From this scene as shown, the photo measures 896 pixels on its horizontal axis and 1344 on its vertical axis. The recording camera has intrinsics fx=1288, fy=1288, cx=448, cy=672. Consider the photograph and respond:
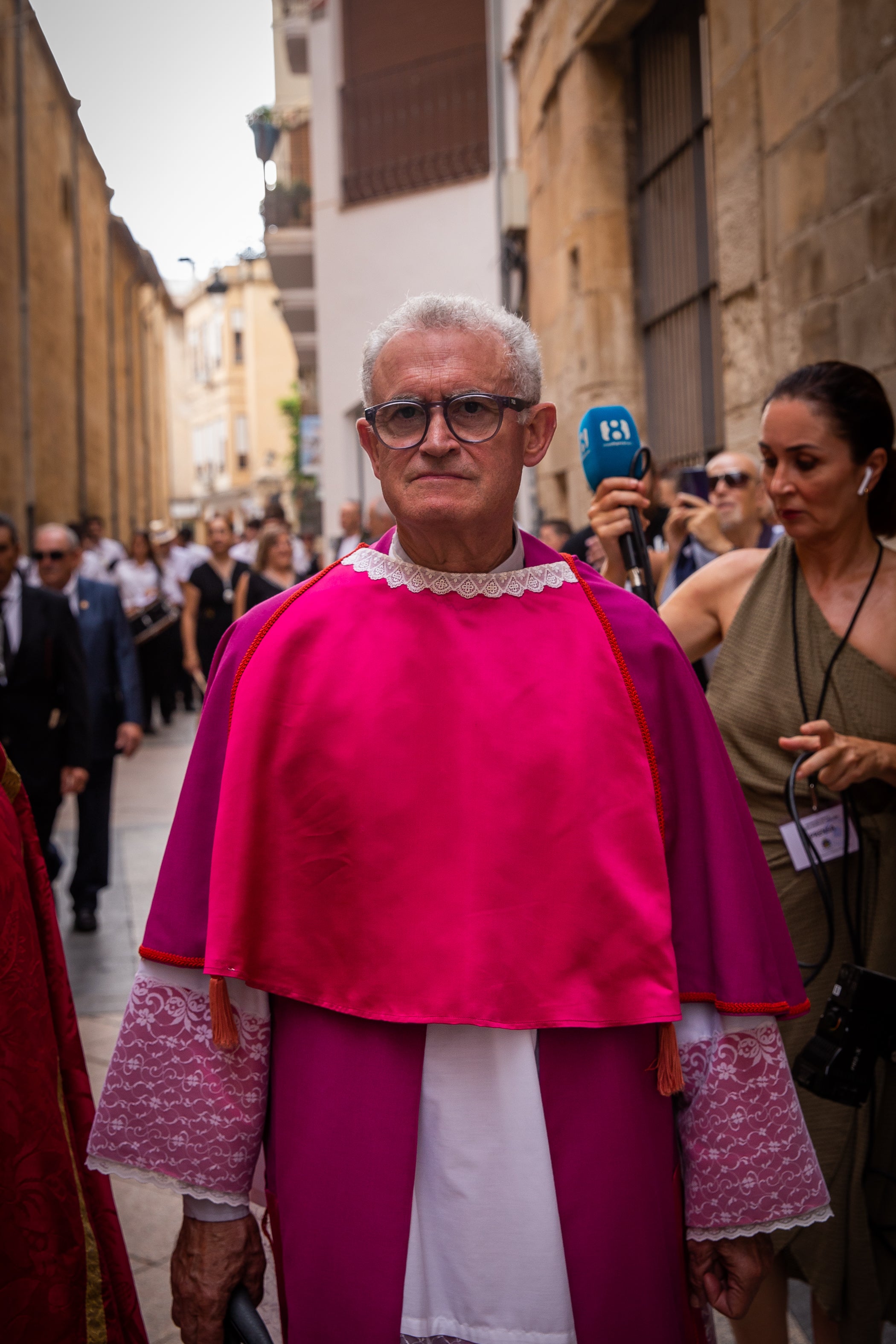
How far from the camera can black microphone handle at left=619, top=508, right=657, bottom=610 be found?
2.49 metres

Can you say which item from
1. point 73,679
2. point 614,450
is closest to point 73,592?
Result: point 73,679

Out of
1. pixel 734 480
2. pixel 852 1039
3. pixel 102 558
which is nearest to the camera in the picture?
pixel 852 1039

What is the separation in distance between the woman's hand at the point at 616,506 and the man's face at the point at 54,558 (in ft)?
15.5

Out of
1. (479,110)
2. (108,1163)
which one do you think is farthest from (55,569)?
(479,110)

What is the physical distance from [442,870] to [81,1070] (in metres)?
0.98

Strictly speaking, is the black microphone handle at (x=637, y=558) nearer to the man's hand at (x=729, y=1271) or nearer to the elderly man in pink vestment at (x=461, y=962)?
the elderly man in pink vestment at (x=461, y=962)

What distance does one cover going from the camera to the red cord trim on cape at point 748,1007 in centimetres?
183

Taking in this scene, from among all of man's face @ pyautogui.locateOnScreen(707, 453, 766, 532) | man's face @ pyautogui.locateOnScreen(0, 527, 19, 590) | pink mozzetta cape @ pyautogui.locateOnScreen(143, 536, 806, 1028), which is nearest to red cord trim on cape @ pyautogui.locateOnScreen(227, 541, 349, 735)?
pink mozzetta cape @ pyautogui.locateOnScreen(143, 536, 806, 1028)

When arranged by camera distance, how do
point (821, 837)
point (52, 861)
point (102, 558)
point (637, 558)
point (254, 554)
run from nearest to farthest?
point (637, 558), point (821, 837), point (52, 861), point (102, 558), point (254, 554)

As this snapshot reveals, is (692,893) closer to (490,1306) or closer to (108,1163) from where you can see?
(490,1306)

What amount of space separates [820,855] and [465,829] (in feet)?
3.86

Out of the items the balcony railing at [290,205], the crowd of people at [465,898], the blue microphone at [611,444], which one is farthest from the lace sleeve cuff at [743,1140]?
the balcony railing at [290,205]

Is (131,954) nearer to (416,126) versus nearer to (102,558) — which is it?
(102,558)

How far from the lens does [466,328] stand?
1.89 meters
